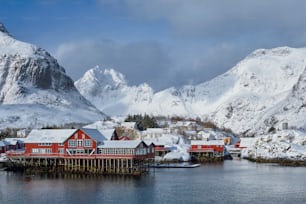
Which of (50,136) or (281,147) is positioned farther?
(281,147)

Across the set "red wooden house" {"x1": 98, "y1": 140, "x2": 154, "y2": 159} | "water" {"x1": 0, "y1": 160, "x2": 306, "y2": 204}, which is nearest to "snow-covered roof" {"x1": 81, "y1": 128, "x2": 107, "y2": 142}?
"red wooden house" {"x1": 98, "y1": 140, "x2": 154, "y2": 159}

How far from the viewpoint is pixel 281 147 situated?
100 meters

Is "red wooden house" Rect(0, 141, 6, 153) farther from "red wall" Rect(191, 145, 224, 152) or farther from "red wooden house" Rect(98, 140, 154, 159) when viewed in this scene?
"red wall" Rect(191, 145, 224, 152)

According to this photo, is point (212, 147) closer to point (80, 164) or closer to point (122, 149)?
point (80, 164)

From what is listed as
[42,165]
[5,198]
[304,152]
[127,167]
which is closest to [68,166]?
[42,165]

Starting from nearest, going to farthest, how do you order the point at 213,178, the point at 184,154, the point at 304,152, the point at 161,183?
1. the point at 161,183
2. the point at 213,178
3. the point at 304,152
4. the point at 184,154

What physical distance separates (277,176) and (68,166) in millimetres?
30830

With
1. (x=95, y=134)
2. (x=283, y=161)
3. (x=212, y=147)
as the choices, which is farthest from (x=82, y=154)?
(x=212, y=147)

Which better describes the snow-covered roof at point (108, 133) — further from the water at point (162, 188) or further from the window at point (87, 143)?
the water at point (162, 188)

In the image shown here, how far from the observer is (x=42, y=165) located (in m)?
81.3

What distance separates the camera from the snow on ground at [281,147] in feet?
320

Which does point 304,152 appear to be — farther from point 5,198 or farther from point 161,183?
point 5,198

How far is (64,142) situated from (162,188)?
Answer: 2610 centimetres

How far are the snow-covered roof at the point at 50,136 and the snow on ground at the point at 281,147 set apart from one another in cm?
4092
